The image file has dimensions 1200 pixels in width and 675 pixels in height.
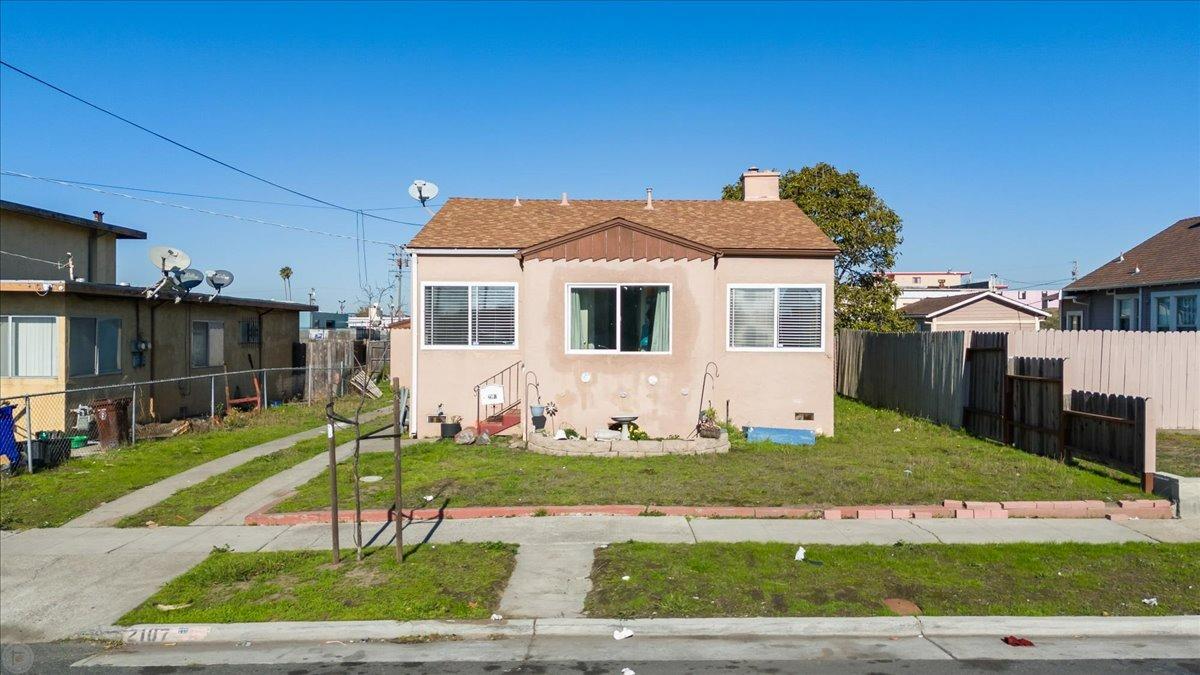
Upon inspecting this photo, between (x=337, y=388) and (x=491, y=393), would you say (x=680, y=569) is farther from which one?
(x=337, y=388)

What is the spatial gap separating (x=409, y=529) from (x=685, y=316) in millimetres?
7319

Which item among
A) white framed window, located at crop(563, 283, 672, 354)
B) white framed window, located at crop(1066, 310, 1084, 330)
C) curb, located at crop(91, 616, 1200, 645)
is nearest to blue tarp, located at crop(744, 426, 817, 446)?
white framed window, located at crop(563, 283, 672, 354)

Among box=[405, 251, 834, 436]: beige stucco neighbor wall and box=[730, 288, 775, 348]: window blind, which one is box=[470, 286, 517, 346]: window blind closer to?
box=[405, 251, 834, 436]: beige stucco neighbor wall

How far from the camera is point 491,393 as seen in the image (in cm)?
1628

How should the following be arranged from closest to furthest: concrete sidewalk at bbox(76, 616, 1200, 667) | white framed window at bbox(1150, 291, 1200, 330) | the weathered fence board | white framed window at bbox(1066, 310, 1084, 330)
Answer: concrete sidewalk at bbox(76, 616, 1200, 667), the weathered fence board, white framed window at bbox(1150, 291, 1200, 330), white framed window at bbox(1066, 310, 1084, 330)

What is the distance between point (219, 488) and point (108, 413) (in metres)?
4.63

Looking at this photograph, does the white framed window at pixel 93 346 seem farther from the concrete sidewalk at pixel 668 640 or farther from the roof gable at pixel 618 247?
the concrete sidewalk at pixel 668 640

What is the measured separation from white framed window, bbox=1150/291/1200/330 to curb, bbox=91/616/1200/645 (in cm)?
1999

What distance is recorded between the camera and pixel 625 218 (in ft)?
55.8

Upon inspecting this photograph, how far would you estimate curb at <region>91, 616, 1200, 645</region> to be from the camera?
6.78 meters

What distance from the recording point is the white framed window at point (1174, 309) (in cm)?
2308

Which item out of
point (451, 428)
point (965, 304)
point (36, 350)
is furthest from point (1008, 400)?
point (965, 304)

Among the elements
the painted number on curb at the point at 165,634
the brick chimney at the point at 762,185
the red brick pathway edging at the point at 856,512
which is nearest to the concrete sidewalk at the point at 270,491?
the red brick pathway edging at the point at 856,512

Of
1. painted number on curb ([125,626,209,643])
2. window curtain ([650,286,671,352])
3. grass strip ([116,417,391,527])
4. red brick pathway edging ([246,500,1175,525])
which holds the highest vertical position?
window curtain ([650,286,671,352])
